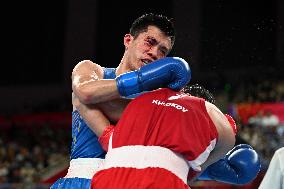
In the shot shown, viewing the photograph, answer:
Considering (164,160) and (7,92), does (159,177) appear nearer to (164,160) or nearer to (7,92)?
(164,160)

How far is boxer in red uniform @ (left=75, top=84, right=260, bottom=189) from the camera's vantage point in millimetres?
1756

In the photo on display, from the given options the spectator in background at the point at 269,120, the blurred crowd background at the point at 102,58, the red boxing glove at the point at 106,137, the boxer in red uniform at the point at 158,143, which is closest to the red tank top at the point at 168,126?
the boxer in red uniform at the point at 158,143

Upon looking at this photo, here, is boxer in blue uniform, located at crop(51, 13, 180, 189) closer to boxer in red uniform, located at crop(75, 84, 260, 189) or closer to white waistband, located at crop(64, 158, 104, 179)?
white waistband, located at crop(64, 158, 104, 179)

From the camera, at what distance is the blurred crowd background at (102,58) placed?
32.8 feet

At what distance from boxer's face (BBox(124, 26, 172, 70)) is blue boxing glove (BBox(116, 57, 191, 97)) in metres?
0.26

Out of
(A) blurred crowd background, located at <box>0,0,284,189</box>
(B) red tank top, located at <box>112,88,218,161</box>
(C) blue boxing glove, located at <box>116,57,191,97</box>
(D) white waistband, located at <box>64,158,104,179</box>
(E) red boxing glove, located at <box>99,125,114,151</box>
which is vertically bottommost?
(A) blurred crowd background, located at <box>0,0,284,189</box>

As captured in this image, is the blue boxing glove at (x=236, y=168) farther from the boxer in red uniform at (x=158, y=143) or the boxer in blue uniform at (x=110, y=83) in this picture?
the boxer in blue uniform at (x=110, y=83)

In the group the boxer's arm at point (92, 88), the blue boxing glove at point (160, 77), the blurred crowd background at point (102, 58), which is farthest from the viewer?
the blurred crowd background at point (102, 58)

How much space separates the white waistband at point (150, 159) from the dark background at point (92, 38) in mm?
10844

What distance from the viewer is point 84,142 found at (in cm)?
232

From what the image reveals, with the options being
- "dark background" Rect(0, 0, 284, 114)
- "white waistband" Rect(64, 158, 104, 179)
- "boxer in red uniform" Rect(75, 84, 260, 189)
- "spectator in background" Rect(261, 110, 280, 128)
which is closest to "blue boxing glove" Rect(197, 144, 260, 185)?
"boxer in red uniform" Rect(75, 84, 260, 189)

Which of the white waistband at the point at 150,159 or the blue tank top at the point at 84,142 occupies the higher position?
the white waistband at the point at 150,159

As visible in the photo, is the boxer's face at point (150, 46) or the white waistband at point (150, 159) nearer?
the white waistband at point (150, 159)

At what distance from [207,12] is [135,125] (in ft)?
38.6
